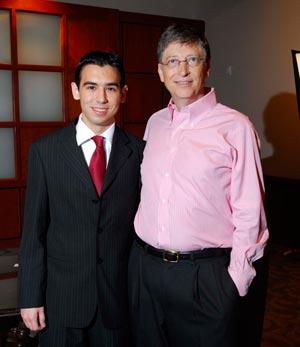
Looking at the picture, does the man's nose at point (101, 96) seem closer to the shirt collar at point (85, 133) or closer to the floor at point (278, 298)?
the shirt collar at point (85, 133)

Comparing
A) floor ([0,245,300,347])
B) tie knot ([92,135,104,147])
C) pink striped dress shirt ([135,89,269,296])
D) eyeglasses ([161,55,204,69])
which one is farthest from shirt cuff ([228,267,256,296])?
floor ([0,245,300,347])

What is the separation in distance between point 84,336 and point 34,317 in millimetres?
177

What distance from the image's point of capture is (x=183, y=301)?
4.51 ft

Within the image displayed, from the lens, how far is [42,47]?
3.85 m

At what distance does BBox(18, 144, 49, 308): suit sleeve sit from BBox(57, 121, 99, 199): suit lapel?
9 centimetres

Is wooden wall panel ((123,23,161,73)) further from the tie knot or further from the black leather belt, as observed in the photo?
the black leather belt

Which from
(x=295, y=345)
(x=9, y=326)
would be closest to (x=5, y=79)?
(x=9, y=326)

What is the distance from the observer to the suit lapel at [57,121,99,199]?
4.33 ft

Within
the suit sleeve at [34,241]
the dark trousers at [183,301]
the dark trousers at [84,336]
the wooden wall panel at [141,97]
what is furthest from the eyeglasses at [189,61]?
the wooden wall panel at [141,97]

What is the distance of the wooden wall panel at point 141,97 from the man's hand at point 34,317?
10.4ft

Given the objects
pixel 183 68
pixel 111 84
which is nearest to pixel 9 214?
pixel 111 84

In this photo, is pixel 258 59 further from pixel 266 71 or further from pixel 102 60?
pixel 102 60

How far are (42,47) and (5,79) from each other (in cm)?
45

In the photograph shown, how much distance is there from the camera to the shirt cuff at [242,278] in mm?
1321
